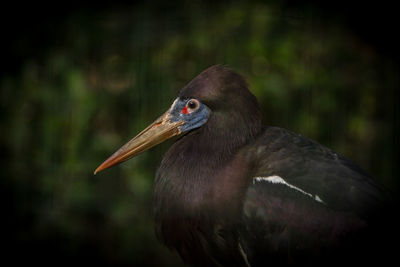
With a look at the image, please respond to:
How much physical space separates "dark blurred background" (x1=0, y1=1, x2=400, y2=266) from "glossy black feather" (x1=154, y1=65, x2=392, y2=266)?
1.44m

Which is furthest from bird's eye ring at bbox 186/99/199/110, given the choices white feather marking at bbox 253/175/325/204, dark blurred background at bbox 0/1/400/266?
dark blurred background at bbox 0/1/400/266

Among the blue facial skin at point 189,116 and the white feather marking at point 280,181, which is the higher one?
the blue facial skin at point 189,116

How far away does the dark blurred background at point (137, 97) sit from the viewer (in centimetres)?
370

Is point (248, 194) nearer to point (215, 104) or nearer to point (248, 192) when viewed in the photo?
point (248, 192)

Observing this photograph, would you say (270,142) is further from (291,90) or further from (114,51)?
(114,51)

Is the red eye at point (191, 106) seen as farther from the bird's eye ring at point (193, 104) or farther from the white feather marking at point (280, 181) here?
the white feather marking at point (280, 181)

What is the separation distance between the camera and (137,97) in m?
3.76

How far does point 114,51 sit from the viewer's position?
12.7 feet

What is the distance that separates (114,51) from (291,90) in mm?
1227

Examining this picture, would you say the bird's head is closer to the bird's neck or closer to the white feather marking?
the bird's neck

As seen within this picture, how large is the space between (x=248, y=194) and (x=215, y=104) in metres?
0.37

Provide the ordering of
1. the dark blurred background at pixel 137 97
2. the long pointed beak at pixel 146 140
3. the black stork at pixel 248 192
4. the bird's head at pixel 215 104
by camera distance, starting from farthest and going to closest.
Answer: the dark blurred background at pixel 137 97 < the long pointed beak at pixel 146 140 < the bird's head at pixel 215 104 < the black stork at pixel 248 192

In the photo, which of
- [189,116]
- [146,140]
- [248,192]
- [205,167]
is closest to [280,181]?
[248,192]

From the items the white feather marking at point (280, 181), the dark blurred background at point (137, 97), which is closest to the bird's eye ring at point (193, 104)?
the white feather marking at point (280, 181)
